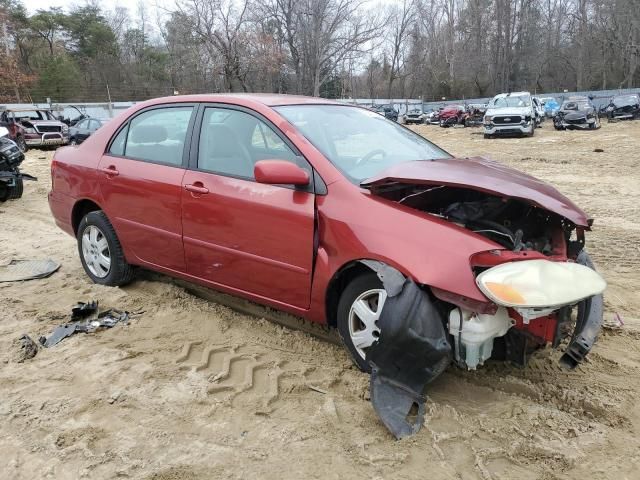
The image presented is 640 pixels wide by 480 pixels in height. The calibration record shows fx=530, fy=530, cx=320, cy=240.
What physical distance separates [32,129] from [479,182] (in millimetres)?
20498

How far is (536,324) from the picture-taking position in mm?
2572

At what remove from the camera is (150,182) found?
383 centimetres

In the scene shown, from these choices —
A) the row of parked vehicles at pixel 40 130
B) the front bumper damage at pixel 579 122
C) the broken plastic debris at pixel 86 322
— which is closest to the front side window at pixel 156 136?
the broken plastic debris at pixel 86 322

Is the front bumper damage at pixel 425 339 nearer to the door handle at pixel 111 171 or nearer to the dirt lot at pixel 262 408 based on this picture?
the dirt lot at pixel 262 408

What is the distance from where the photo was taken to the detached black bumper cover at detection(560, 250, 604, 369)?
2.60m

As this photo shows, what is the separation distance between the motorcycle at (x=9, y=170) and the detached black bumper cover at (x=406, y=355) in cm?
837

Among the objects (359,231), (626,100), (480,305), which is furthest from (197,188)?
(626,100)

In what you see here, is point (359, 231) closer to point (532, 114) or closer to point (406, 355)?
point (406, 355)

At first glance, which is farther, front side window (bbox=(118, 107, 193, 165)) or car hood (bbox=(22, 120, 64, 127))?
car hood (bbox=(22, 120, 64, 127))

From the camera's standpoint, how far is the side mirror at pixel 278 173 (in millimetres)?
2902

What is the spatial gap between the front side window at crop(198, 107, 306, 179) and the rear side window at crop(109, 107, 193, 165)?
0.23m

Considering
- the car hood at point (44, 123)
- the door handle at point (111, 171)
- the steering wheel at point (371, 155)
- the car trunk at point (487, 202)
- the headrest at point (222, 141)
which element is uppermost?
the car hood at point (44, 123)

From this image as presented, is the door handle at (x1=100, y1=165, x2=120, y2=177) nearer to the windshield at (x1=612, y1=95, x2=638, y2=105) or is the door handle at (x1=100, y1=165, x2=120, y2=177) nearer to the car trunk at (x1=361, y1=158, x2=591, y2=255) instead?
the car trunk at (x1=361, y1=158, x2=591, y2=255)

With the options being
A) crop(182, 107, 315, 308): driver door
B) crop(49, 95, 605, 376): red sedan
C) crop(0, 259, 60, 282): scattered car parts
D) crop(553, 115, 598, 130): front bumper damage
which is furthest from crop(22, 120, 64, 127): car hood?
crop(553, 115, 598, 130): front bumper damage
